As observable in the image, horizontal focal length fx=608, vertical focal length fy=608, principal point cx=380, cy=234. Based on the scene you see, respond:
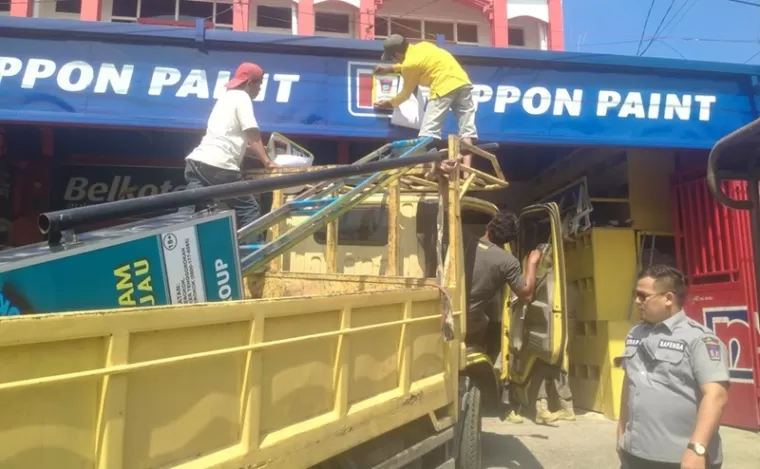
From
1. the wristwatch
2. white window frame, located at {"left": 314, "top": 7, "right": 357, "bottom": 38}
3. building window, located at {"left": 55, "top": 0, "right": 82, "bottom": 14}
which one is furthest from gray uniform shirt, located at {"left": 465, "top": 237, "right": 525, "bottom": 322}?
building window, located at {"left": 55, "top": 0, "right": 82, "bottom": 14}

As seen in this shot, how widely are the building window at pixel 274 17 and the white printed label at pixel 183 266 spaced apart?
39.6 ft

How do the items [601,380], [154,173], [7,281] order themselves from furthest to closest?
[154,173] < [601,380] < [7,281]

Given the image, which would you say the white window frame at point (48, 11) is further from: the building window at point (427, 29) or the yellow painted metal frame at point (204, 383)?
the yellow painted metal frame at point (204, 383)

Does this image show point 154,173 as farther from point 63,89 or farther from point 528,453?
point 528,453

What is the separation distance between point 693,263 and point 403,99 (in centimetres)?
394

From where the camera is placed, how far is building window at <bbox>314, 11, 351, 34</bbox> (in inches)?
551

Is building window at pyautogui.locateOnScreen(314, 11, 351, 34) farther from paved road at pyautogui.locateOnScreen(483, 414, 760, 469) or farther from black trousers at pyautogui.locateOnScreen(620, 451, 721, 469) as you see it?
black trousers at pyautogui.locateOnScreen(620, 451, 721, 469)

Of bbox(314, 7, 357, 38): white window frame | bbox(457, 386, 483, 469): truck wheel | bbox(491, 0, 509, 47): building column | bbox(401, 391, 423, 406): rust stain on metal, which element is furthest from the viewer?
bbox(491, 0, 509, 47): building column

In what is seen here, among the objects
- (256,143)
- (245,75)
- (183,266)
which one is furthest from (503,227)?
(183,266)

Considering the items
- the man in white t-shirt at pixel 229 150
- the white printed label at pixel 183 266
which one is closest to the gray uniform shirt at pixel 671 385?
the white printed label at pixel 183 266

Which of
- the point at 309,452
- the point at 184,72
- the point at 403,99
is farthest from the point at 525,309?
the point at 184,72

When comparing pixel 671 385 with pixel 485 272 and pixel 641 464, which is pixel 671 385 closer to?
pixel 641 464

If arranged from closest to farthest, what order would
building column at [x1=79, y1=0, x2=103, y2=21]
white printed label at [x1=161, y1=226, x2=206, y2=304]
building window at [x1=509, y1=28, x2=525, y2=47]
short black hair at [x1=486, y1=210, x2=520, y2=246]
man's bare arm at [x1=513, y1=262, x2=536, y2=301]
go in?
white printed label at [x1=161, y1=226, x2=206, y2=304], man's bare arm at [x1=513, y1=262, x2=536, y2=301], short black hair at [x1=486, y1=210, x2=520, y2=246], building column at [x1=79, y1=0, x2=103, y2=21], building window at [x1=509, y1=28, x2=525, y2=47]

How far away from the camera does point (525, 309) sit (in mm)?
5441
